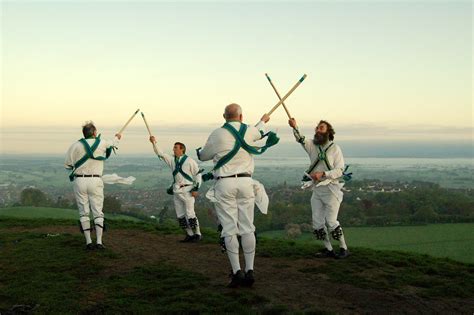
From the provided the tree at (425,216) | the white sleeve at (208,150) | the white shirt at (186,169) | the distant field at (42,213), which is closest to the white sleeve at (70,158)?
the white shirt at (186,169)

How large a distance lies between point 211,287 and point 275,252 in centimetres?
338

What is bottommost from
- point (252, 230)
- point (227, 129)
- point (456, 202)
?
point (456, 202)

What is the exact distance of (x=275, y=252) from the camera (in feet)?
36.1

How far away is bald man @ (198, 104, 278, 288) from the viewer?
791 cm

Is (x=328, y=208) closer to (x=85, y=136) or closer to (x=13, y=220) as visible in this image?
(x=85, y=136)

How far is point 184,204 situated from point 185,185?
592 millimetres

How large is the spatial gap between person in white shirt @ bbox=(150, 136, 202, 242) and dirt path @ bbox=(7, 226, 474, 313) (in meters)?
0.59

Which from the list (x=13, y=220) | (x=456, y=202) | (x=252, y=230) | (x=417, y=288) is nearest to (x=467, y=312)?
(x=417, y=288)

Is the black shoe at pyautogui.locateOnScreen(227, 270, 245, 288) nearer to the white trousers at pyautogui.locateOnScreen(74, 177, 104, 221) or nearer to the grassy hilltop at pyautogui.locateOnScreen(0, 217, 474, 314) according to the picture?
the grassy hilltop at pyautogui.locateOnScreen(0, 217, 474, 314)

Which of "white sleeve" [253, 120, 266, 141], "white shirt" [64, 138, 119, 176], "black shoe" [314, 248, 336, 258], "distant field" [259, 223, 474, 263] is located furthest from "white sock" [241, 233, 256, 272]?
"distant field" [259, 223, 474, 263]

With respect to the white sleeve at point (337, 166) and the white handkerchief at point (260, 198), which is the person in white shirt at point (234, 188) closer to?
the white handkerchief at point (260, 198)

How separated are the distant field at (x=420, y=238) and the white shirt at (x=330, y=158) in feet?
18.5

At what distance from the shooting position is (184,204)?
13.5 m

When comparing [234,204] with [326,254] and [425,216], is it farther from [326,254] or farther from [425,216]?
[425,216]
